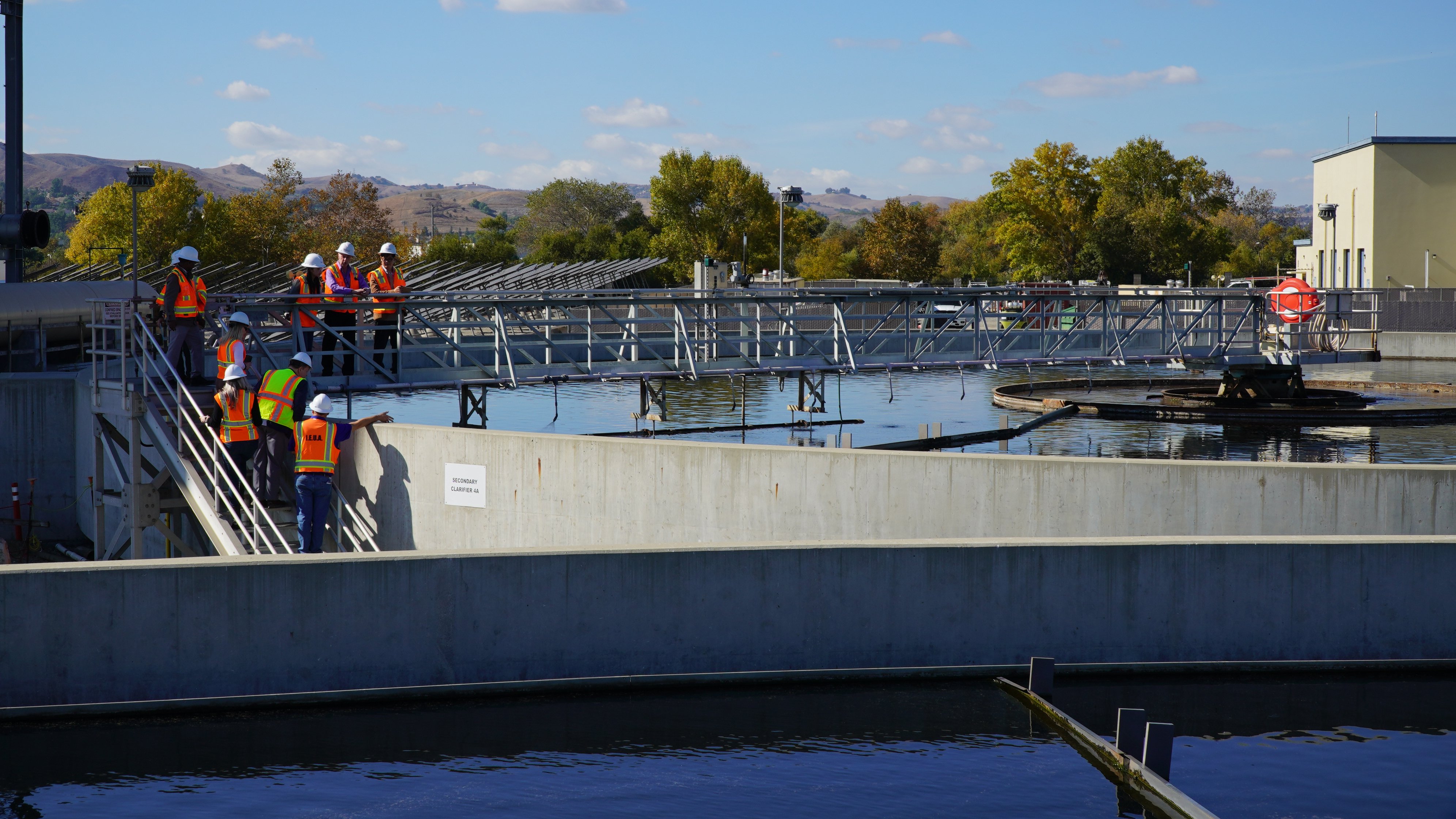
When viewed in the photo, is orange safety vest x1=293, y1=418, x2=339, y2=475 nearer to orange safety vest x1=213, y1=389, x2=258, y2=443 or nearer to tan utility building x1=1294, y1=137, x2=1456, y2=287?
orange safety vest x1=213, y1=389, x2=258, y2=443

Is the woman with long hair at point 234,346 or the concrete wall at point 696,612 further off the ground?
the woman with long hair at point 234,346

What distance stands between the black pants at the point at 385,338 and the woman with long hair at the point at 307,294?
2.87 feet

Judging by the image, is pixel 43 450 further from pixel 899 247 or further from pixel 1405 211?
pixel 899 247

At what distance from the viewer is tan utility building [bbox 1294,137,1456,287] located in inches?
2228

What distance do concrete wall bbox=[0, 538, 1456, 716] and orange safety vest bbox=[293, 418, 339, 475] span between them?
5123 mm

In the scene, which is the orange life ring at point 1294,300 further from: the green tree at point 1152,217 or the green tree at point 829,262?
the green tree at point 829,262

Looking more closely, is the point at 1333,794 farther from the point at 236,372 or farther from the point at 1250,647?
the point at 236,372

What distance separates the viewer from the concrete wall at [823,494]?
14.0 metres

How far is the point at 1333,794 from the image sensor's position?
9.17 metres

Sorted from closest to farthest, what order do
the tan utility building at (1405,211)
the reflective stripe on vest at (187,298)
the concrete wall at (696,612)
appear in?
the concrete wall at (696,612) → the reflective stripe on vest at (187,298) → the tan utility building at (1405,211)

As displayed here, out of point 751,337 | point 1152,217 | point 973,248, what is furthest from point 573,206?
point 751,337

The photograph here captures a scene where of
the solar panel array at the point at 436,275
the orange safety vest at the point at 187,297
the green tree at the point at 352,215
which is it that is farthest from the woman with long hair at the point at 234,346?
the green tree at the point at 352,215

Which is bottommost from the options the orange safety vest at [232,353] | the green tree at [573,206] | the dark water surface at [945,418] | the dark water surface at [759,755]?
the dark water surface at [759,755]

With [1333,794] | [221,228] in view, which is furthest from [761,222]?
[1333,794]
